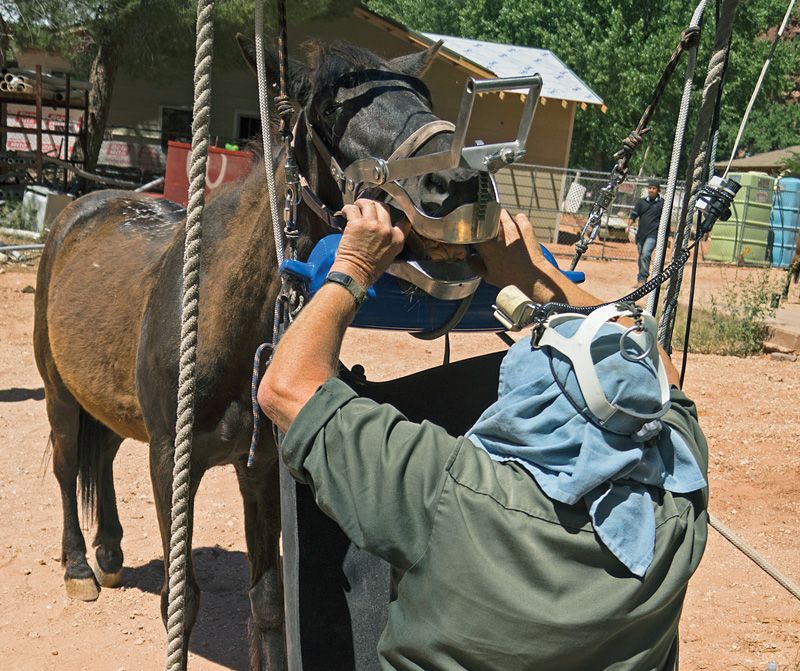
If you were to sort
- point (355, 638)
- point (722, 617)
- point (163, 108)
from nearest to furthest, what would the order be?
point (355, 638)
point (722, 617)
point (163, 108)

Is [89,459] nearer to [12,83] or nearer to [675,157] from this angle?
[675,157]

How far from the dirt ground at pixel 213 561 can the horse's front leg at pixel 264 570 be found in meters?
0.50

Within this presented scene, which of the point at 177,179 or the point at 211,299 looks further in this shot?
the point at 177,179

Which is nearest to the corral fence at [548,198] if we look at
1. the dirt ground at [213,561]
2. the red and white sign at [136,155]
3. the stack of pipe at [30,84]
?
the red and white sign at [136,155]

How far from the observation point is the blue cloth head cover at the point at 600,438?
1390 millimetres

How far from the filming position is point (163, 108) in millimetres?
23656

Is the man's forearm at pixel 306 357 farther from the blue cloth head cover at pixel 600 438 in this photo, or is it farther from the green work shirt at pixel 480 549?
the blue cloth head cover at pixel 600 438

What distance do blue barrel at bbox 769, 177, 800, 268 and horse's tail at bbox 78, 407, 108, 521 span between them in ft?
65.8

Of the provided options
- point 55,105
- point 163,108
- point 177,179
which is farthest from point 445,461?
point 163,108

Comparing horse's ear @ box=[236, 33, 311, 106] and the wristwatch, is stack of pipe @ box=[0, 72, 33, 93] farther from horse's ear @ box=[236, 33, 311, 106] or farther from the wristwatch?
the wristwatch

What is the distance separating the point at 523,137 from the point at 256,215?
1.08 meters

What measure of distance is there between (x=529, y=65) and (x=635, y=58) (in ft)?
41.9

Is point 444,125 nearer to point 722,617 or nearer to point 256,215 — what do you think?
point 256,215

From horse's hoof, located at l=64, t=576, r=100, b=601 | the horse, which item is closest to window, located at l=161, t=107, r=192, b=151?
the horse
